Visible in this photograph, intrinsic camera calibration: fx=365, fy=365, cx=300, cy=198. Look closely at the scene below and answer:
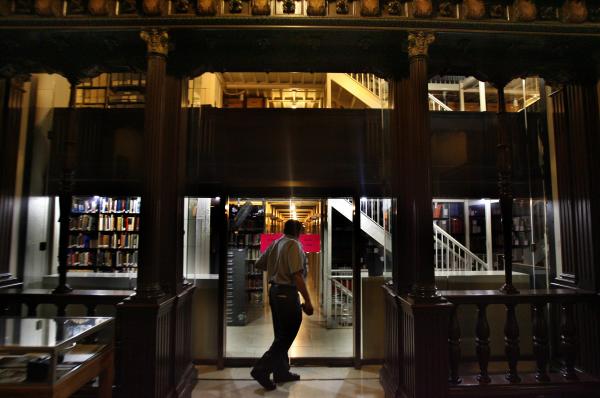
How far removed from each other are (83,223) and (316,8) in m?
4.64

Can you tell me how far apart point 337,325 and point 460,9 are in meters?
3.99

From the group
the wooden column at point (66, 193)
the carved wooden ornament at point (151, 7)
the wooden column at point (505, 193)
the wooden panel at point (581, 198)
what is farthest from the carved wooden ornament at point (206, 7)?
the wooden panel at point (581, 198)

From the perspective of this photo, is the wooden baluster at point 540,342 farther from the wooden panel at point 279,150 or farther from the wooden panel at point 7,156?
the wooden panel at point 7,156

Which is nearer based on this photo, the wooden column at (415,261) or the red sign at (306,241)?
the wooden column at (415,261)

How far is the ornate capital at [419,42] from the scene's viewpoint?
2.61m

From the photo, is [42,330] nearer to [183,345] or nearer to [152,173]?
[152,173]

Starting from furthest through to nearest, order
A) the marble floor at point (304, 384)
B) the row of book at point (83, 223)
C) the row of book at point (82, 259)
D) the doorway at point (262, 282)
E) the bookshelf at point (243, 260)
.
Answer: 1. the row of book at point (83, 223)
2. the row of book at point (82, 259)
3. the bookshelf at point (243, 260)
4. the doorway at point (262, 282)
5. the marble floor at point (304, 384)

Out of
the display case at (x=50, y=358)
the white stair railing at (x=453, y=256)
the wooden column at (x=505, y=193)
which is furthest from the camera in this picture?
the white stair railing at (x=453, y=256)

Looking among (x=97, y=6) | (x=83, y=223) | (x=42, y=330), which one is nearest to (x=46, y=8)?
(x=97, y=6)

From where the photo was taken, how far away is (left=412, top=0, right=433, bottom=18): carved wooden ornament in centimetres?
260

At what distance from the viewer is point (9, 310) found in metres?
2.84

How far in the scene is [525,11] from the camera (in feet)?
8.67

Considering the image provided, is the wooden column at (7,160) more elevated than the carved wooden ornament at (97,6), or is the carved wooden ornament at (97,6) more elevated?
the carved wooden ornament at (97,6)

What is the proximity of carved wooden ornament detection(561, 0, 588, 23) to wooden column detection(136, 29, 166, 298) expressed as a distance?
293cm
